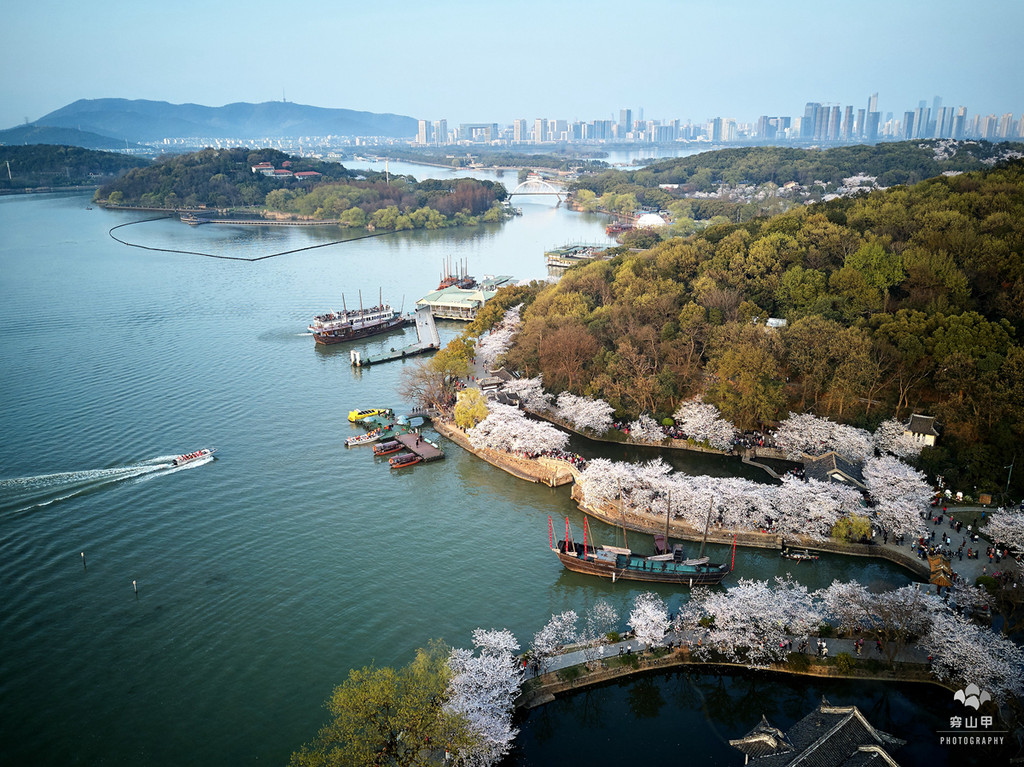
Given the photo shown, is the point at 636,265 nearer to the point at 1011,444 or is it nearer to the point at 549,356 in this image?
the point at 549,356

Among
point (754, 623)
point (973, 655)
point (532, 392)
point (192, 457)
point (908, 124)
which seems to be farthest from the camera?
point (908, 124)

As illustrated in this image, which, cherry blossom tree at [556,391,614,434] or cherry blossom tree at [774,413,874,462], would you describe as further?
cherry blossom tree at [556,391,614,434]

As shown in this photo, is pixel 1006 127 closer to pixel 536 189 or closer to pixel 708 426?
pixel 536 189

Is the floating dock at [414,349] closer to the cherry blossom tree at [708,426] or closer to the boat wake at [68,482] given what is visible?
the boat wake at [68,482]

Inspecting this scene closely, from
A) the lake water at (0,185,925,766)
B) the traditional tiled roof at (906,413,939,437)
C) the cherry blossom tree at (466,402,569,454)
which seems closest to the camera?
the lake water at (0,185,925,766)

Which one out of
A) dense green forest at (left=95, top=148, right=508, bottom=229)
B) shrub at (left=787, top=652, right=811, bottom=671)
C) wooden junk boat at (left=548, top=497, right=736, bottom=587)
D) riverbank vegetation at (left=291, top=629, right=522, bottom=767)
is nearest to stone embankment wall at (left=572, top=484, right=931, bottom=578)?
wooden junk boat at (left=548, top=497, right=736, bottom=587)

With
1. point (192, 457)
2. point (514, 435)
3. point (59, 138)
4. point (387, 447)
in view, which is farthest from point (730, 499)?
point (59, 138)

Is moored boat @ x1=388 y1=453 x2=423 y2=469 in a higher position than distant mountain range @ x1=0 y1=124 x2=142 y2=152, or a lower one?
lower

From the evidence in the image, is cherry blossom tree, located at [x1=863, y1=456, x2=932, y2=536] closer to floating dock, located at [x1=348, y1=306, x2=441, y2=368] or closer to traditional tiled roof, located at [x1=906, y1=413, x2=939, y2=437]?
traditional tiled roof, located at [x1=906, y1=413, x2=939, y2=437]
